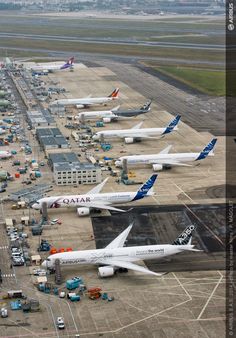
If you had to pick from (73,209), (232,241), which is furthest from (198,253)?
(73,209)

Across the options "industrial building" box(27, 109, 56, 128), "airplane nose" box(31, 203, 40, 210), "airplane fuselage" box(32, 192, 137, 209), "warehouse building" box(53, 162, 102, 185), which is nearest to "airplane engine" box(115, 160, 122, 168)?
"warehouse building" box(53, 162, 102, 185)

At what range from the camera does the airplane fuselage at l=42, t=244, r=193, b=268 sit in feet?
273

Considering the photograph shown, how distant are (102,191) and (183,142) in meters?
40.1

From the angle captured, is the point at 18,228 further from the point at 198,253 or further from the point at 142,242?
the point at 198,253

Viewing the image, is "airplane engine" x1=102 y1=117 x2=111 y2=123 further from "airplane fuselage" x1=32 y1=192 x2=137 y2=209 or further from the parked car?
the parked car

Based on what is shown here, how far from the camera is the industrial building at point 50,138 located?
142837 mm

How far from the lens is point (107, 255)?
3285 inches

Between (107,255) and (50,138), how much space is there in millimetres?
68799

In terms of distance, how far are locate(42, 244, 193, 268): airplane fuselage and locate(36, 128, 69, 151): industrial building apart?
60.7m

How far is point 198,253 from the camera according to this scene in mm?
89938

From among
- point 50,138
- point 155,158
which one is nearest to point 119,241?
point 155,158

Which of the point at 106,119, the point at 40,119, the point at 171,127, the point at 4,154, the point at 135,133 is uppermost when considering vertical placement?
the point at 4,154

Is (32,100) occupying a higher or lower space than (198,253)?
lower

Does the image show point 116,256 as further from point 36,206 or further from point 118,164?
point 118,164
